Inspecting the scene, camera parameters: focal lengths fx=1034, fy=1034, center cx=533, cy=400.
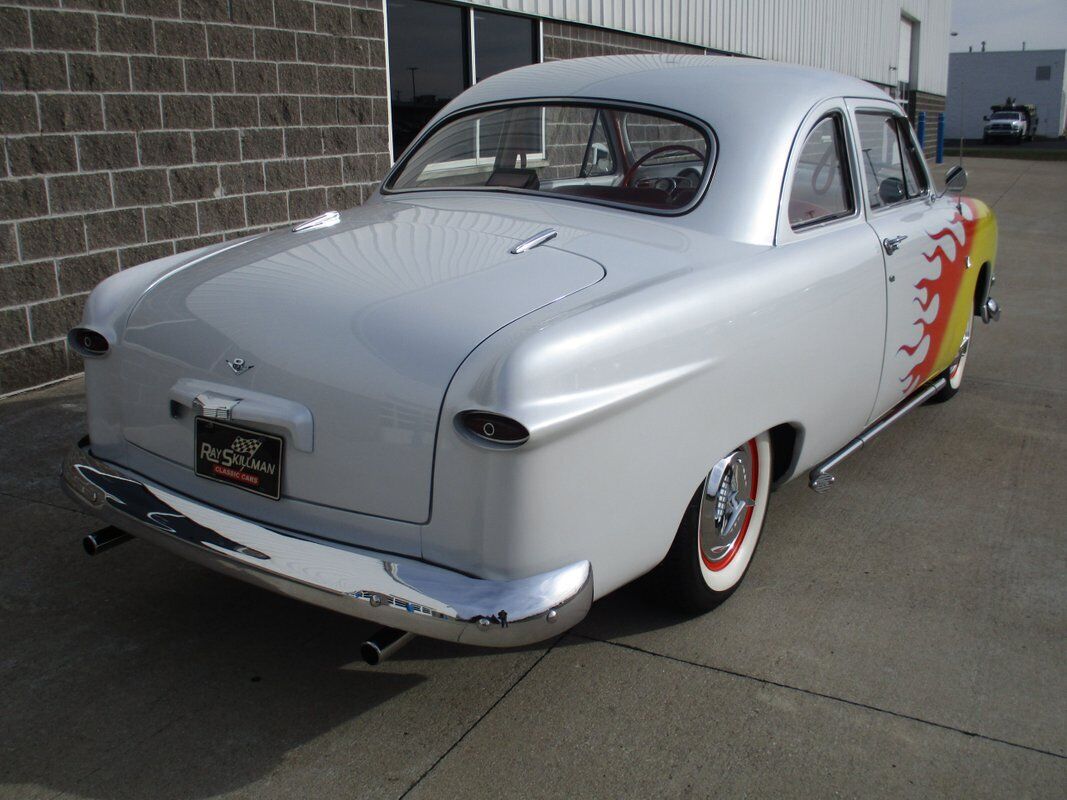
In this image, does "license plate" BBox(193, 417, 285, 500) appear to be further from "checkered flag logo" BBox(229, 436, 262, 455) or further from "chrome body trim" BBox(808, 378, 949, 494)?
"chrome body trim" BBox(808, 378, 949, 494)

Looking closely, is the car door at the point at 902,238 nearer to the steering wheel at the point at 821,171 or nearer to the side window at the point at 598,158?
the steering wheel at the point at 821,171

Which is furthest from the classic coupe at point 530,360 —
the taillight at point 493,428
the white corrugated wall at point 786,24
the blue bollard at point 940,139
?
the blue bollard at point 940,139

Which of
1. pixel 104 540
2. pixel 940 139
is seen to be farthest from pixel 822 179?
pixel 940 139

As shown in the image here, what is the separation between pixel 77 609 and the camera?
134 inches

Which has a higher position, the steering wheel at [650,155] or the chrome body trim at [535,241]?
the steering wheel at [650,155]

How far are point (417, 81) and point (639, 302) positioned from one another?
253 inches

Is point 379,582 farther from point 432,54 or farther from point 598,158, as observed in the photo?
point 432,54

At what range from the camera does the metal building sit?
68.2 m

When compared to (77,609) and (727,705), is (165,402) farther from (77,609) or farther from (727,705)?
(727,705)

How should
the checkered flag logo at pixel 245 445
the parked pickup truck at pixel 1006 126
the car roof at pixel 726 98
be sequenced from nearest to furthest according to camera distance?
the checkered flag logo at pixel 245 445 < the car roof at pixel 726 98 < the parked pickup truck at pixel 1006 126

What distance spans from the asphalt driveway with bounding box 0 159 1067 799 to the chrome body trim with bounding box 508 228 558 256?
45.3 inches

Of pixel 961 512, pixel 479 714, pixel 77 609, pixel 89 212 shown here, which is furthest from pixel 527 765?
pixel 89 212

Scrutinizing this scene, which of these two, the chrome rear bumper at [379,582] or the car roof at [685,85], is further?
the car roof at [685,85]

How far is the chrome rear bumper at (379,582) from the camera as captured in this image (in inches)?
93.7
